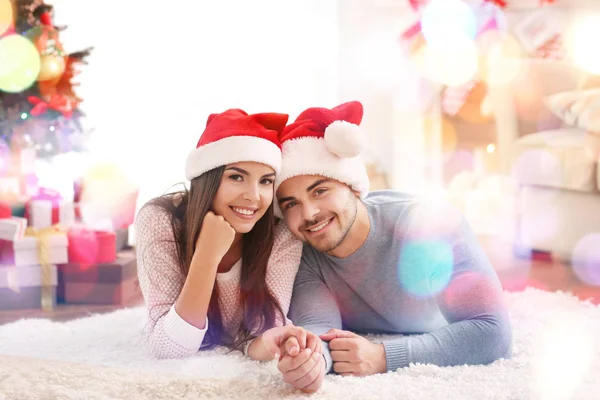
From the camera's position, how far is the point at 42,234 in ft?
8.21

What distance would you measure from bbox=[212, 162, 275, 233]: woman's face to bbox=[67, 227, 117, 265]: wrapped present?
3.91 feet

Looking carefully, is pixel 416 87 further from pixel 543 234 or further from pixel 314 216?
pixel 314 216

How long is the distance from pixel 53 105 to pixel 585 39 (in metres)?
3.25

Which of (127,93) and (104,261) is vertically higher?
(127,93)

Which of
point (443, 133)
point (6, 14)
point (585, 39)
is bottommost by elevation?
point (443, 133)

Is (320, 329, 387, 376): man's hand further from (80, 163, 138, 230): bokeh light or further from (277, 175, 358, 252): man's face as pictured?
(80, 163, 138, 230): bokeh light

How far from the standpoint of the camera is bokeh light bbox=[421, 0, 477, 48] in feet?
13.7

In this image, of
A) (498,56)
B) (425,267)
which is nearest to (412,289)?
(425,267)

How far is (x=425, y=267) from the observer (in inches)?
60.6

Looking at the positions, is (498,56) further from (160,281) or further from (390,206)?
(160,281)

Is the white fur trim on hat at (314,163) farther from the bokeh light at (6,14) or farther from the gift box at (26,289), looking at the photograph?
the bokeh light at (6,14)

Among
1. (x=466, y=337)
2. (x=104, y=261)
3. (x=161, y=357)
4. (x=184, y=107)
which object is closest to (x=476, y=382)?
(x=466, y=337)

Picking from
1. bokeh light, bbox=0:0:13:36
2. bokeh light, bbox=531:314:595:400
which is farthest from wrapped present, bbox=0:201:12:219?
bokeh light, bbox=531:314:595:400

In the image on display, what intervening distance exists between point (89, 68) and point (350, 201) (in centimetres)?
247
